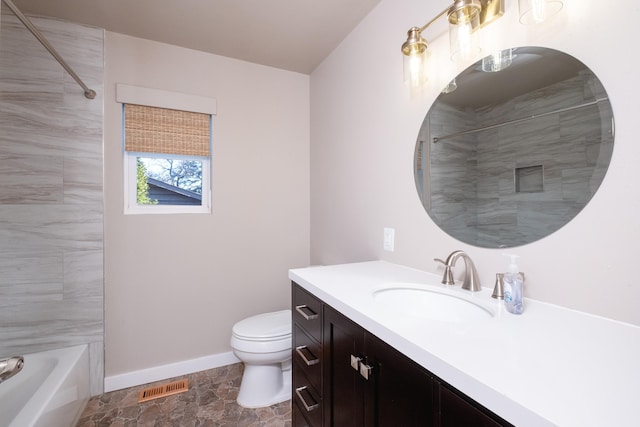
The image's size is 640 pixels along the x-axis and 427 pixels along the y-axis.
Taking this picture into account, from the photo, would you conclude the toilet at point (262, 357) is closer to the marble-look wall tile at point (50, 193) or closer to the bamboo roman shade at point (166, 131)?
the marble-look wall tile at point (50, 193)

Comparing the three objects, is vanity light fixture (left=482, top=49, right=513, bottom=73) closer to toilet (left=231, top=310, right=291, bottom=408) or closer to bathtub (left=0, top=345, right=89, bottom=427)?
toilet (left=231, top=310, right=291, bottom=408)

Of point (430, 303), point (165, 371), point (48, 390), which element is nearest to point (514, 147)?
point (430, 303)

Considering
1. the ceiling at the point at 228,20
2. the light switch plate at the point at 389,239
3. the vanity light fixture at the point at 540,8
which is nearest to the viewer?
the vanity light fixture at the point at 540,8

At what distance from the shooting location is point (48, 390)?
4.57 feet

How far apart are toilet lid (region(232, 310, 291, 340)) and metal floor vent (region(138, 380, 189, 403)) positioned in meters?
0.59

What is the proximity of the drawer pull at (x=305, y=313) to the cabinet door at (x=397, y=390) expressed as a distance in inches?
14.1

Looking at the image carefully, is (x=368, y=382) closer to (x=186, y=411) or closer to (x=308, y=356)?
(x=308, y=356)

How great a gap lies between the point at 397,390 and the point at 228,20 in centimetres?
214

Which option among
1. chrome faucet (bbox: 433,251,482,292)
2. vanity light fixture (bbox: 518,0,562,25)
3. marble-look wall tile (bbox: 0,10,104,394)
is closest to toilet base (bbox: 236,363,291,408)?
marble-look wall tile (bbox: 0,10,104,394)

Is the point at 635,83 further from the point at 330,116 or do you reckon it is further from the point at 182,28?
the point at 182,28

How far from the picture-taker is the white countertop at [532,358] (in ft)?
1.49

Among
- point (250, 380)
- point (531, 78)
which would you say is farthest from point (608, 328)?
point (250, 380)

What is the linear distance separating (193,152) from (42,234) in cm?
105

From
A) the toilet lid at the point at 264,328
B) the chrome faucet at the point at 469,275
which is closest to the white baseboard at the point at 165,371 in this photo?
the toilet lid at the point at 264,328
